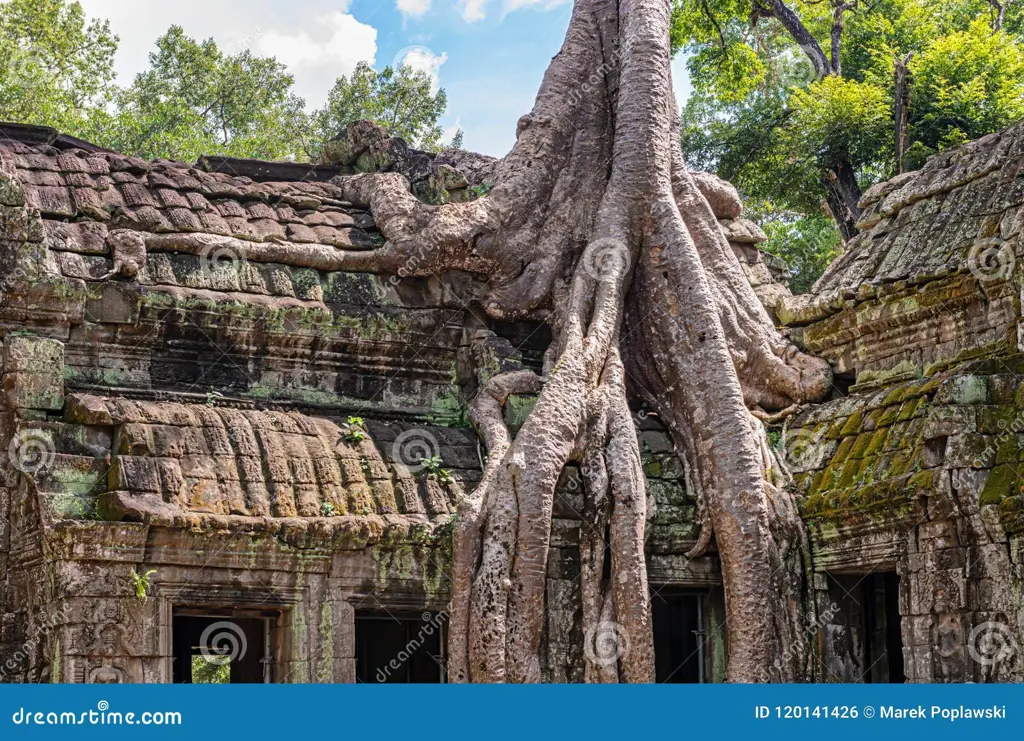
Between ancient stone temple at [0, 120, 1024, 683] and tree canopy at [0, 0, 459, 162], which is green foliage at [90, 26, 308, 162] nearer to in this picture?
tree canopy at [0, 0, 459, 162]

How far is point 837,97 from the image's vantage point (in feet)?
64.6

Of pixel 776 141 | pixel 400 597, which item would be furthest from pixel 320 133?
pixel 400 597

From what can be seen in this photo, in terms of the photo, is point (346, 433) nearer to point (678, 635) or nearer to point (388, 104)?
point (678, 635)

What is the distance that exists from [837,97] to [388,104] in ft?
23.9

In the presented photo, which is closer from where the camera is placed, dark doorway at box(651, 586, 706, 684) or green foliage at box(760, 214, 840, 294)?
dark doorway at box(651, 586, 706, 684)

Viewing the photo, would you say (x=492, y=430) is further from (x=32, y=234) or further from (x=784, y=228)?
(x=784, y=228)

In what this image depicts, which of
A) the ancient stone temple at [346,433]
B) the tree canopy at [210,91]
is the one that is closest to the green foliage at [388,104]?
the tree canopy at [210,91]

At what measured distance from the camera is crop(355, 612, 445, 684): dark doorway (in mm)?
11758

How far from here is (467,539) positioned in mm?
9359

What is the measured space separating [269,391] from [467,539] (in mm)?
1816

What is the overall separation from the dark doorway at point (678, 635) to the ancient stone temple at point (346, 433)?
0.02 metres

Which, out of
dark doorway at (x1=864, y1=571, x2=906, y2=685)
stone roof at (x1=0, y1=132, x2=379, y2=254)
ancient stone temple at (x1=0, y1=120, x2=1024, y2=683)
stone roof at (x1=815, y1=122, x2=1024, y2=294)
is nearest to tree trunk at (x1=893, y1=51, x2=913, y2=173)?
stone roof at (x1=815, y1=122, x2=1024, y2=294)

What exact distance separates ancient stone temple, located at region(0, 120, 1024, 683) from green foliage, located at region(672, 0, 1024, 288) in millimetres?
6839

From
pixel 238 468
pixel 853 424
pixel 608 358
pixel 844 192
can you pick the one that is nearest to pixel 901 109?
pixel 844 192
